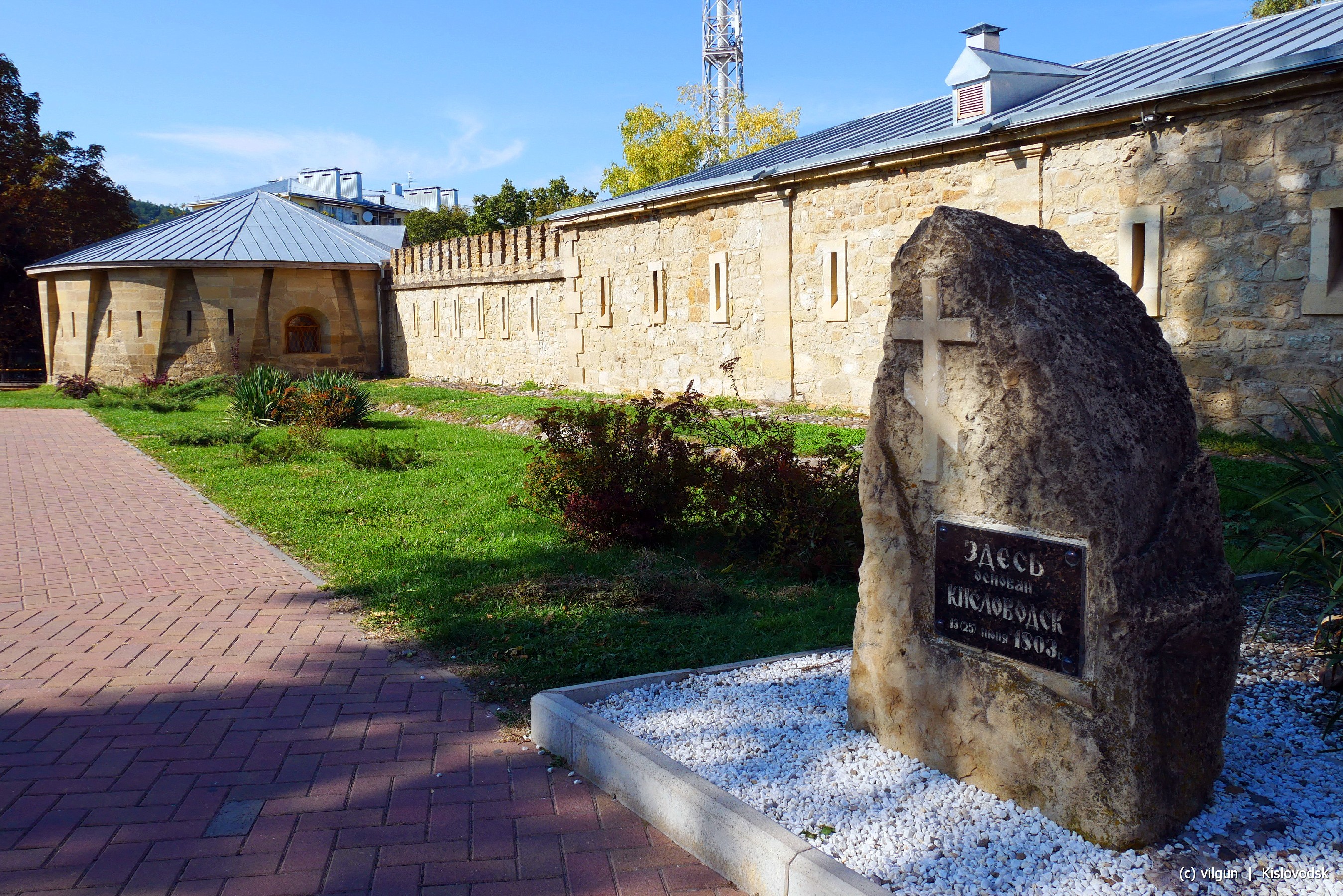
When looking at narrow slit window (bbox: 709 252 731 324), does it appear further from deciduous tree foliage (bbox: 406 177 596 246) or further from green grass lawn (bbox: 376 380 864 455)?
deciduous tree foliage (bbox: 406 177 596 246)

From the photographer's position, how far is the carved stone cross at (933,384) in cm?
318

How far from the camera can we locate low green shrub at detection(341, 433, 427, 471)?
11.6 m

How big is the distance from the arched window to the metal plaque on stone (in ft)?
96.5

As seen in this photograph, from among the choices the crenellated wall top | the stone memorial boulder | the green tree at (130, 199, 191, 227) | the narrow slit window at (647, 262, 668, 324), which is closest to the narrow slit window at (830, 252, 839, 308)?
the narrow slit window at (647, 262, 668, 324)

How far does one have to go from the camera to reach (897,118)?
17.6 metres

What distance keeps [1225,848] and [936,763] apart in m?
0.87

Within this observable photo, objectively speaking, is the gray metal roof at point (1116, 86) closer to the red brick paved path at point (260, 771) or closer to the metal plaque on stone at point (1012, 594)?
the metal plaque on stone at point (1012, 594)

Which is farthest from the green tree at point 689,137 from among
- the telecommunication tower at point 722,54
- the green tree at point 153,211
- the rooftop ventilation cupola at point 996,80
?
the green tree at point 153,211

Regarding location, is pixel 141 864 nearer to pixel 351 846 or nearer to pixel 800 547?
pixel 351 846

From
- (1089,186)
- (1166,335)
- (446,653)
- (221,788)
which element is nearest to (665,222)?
(1089,186)

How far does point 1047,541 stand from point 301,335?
98.9 ft

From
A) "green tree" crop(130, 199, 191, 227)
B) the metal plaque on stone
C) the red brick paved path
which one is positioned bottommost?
the red brick paved path

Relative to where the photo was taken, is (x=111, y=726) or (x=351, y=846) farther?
(x=111, y=726)

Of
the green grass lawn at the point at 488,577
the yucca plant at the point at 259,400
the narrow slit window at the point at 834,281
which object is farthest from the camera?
the yucca plant at the point at 259,400
